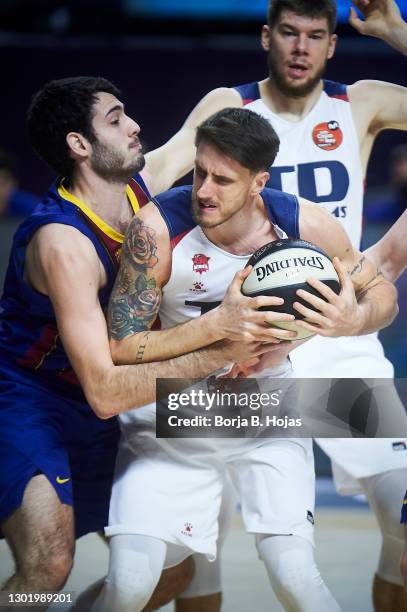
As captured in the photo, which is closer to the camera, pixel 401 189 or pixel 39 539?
pixel 39 539

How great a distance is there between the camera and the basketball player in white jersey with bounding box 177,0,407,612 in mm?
3062

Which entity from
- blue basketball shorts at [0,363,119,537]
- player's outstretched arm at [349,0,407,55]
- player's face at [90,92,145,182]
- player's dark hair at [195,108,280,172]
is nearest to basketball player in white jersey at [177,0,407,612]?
player's outstretched arm at [349,0,407,55]

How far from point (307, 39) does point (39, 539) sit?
1.65 m

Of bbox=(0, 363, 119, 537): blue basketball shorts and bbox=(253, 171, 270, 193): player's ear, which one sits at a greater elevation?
bbox=(253, 171, 270, 193): player's ear

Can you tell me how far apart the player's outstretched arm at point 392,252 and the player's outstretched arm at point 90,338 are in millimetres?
530

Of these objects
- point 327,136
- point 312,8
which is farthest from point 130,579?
point 312,8

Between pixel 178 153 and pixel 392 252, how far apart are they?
73 centimetres

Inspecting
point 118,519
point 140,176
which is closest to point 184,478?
point 118,519

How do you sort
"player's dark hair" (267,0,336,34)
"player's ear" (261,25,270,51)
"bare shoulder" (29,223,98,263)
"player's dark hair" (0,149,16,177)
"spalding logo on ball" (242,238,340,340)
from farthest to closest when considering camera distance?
"player's dark hair" (0,149,16,177) < "player's ear" (261,25,270,51) < "player's dark hair" (267,0,336,34) < "bare shoulder" (29,223,98,263) < "spalding logo on ball" (242,238,340,340)

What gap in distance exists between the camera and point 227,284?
9.56 feet

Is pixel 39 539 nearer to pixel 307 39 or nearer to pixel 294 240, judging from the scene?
pixel 294 240

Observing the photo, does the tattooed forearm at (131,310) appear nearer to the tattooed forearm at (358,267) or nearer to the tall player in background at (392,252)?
the tattooed forearm at (358,267)

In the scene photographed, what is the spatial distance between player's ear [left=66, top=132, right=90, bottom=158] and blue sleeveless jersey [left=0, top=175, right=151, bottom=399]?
0.11 m

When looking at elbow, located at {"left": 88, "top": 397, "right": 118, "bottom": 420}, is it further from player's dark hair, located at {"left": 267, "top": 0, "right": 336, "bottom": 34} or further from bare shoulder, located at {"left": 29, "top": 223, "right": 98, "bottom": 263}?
player's dark hair, located at {"left": 267, "top": 0, "right": 336, "bottom": 34}
